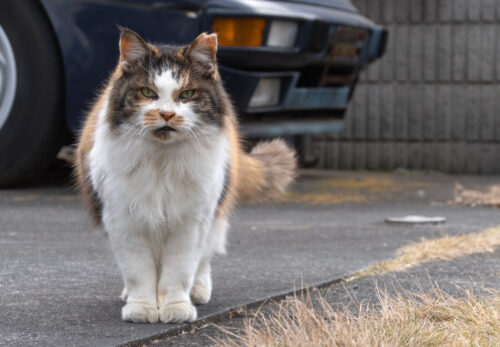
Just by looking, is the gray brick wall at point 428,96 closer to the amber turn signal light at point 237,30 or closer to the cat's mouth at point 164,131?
the amber turn signal light at point 237,30

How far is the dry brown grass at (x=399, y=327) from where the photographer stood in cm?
232

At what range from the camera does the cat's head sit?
2.87m

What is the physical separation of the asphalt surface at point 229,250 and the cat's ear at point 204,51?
836 mm

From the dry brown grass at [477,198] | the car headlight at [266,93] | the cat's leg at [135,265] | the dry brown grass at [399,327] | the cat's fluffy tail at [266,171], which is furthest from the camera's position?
the dry brown grass at [477,198]

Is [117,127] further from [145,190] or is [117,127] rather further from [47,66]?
[47,66]

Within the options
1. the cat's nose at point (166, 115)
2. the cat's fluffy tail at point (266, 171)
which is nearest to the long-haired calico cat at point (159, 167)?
the cat's nose at point (166, 115)

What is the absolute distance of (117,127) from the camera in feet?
9.67

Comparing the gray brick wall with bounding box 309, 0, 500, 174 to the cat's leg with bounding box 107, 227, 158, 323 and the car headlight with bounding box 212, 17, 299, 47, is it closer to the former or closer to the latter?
the car headlight with bounding box 212, 17, 299, 47

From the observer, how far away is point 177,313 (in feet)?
9.48

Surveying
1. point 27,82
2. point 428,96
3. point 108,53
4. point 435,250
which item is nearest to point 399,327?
point 435,250

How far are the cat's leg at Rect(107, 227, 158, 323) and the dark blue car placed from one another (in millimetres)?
2461

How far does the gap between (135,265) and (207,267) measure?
1.47ft

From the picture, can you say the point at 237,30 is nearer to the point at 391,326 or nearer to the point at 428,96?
the point at 391,326

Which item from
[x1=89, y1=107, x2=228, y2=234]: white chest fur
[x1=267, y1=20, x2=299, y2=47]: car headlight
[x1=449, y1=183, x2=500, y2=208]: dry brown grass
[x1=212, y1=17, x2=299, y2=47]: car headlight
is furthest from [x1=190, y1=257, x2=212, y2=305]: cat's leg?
[x1=449, y1=183, x2=500, y2=208]: dry brown grass
